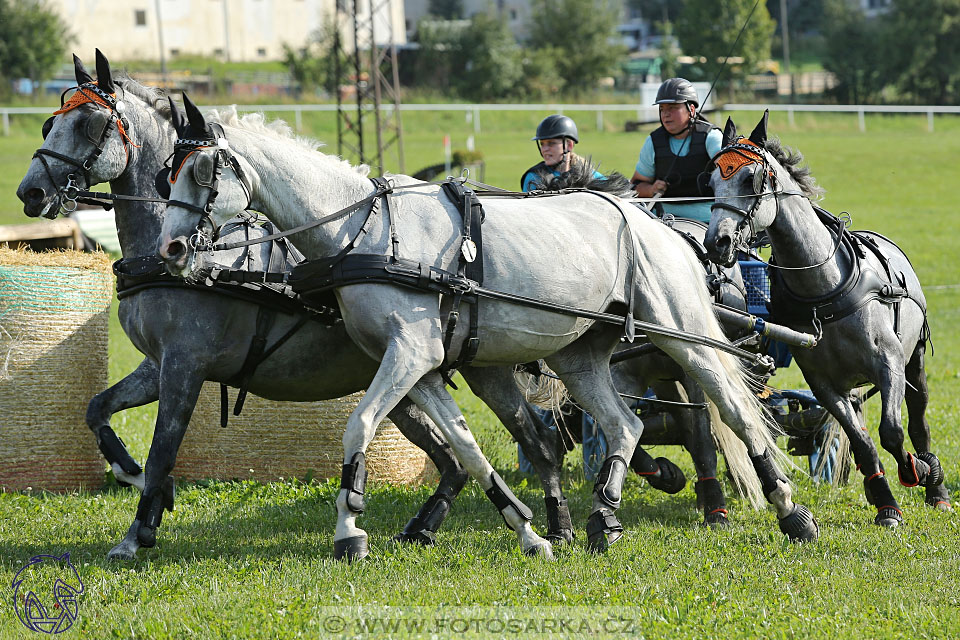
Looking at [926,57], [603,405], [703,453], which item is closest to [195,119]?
[603,405]

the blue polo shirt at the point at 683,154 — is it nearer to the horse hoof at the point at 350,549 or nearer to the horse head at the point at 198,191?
the horse head at the point at 198,191

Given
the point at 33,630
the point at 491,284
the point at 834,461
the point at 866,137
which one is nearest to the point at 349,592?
the point at 33,630

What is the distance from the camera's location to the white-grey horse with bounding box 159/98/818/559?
5.01 meters

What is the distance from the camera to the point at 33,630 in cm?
441

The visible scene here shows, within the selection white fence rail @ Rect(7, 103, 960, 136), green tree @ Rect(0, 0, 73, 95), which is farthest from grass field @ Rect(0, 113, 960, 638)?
green tree @ Rect(0, 0, 73, 95)

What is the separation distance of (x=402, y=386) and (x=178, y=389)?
126 cm

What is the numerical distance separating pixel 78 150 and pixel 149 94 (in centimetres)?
56

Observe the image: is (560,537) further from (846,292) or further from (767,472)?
(846,292)

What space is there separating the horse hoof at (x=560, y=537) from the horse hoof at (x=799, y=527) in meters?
1.17

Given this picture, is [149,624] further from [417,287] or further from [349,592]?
[417,287]

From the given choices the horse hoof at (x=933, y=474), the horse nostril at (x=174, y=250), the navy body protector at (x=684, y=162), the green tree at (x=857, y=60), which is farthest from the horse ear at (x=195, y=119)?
the green tree at (x=857, y=60)

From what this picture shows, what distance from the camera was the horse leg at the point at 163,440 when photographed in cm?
547

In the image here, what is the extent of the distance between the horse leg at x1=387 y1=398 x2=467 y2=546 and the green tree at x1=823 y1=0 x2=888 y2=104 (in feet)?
142

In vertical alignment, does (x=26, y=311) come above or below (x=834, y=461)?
above
